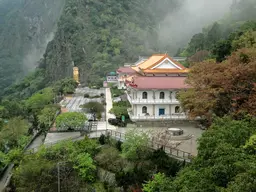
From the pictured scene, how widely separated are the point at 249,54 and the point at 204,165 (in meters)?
10.5

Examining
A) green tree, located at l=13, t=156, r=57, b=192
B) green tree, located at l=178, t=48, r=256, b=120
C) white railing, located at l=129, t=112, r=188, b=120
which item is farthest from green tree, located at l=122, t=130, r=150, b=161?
white railing, located at l=129, t=112, r=188, b=120

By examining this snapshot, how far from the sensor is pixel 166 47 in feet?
308

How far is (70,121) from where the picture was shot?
82.8ft

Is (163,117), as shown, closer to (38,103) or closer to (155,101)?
(155,101)

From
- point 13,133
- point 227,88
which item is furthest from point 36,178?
point 227,88

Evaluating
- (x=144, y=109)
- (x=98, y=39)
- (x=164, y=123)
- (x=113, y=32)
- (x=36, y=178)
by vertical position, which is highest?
(x=113, y=32)

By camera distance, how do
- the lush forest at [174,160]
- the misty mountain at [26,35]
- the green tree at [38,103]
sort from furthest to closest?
the misty mountain at [26,35] → the green tree at [38,103] → the lush forest at [174,160]

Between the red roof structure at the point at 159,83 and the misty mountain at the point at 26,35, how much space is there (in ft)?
355

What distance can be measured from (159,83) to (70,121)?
8.50m

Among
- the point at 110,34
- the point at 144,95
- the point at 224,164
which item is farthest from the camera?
the point at 110,34

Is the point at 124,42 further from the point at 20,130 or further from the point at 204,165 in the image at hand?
the point at 204,165

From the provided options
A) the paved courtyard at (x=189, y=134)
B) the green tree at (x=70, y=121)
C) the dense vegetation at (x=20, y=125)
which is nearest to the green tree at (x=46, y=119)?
the dense vegetation at (x=20, y=125)

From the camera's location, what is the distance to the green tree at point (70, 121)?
25.2 meters

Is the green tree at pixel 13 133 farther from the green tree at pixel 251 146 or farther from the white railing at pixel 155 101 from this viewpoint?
the green tree at pixel 251 146
